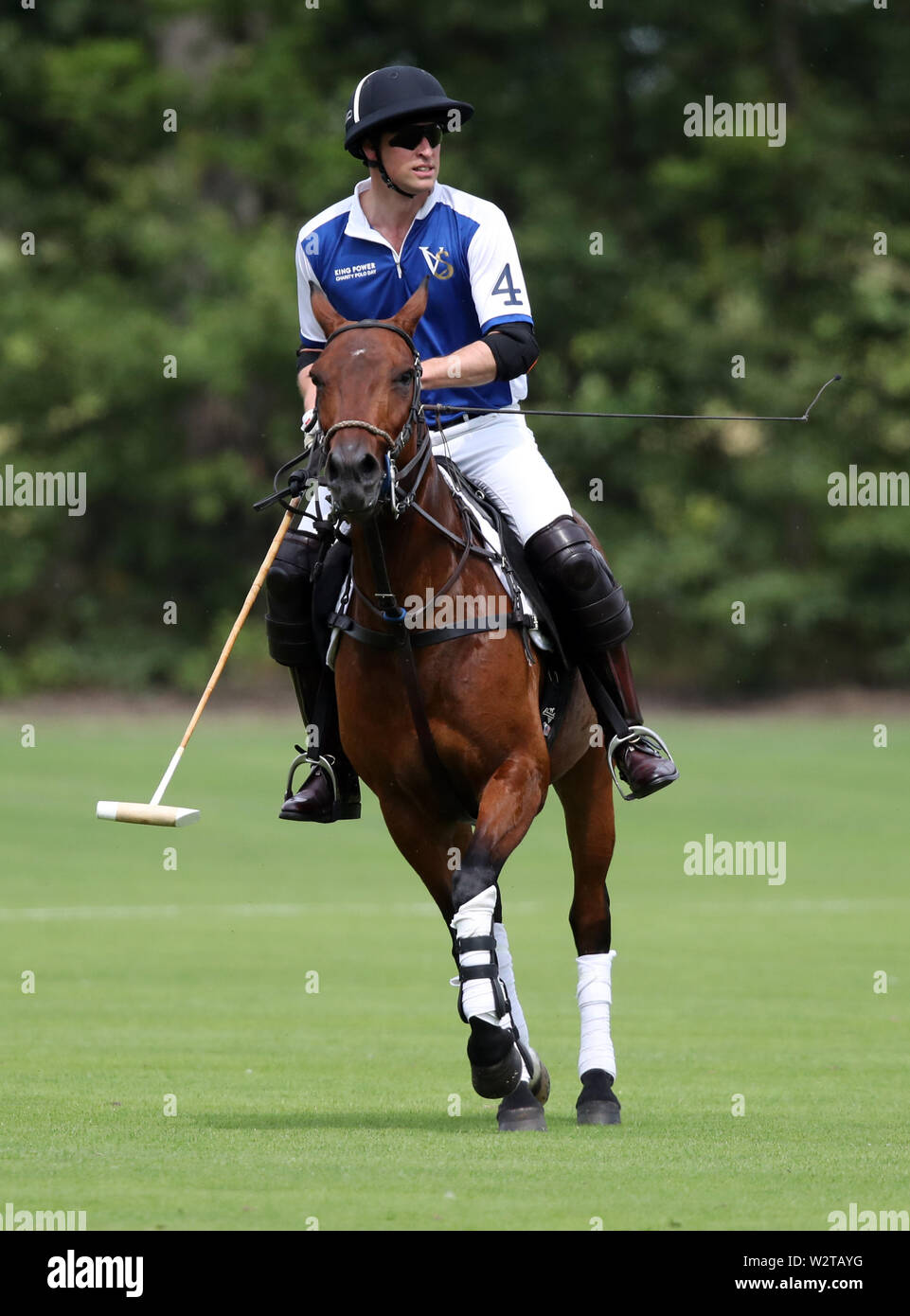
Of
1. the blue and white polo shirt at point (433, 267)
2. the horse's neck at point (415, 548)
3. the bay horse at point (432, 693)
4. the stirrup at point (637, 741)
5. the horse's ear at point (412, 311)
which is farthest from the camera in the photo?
the stirrup at point (637, 741)

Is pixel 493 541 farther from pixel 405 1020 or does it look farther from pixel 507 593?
pixel 405 1020

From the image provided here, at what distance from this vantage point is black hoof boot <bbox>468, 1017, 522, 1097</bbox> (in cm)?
741

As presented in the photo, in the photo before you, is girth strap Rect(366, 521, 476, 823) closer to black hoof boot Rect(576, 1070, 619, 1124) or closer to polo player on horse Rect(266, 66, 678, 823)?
polo player on horse Rect(266, 66, 678, 823)

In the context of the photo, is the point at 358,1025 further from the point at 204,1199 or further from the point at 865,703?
the point at 865,703

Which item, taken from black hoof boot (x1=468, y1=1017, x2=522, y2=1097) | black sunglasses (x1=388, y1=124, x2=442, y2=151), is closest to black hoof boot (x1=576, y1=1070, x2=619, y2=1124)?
black hoof boot (x1=468, y1=1017, x2=522, y2=1097)

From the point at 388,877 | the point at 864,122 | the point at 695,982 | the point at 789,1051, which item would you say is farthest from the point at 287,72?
the point at 789,1051

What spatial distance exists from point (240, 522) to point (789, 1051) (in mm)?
26541

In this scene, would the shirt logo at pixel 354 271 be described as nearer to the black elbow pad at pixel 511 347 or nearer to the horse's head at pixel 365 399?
the black elbow pad at pixel 511 347

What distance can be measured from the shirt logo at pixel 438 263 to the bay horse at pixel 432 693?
613mm

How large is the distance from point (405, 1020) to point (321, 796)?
3.51 m

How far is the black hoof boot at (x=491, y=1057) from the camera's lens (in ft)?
24.3

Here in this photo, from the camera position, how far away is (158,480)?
119 ft

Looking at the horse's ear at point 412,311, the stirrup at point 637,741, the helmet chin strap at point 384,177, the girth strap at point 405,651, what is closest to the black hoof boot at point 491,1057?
the girth strap at point 405,651

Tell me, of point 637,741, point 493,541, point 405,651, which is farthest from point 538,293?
point 405,651
